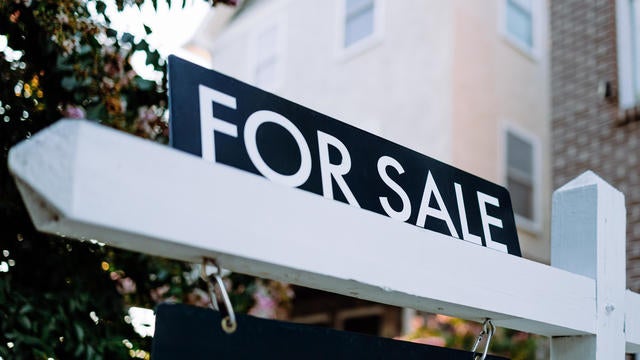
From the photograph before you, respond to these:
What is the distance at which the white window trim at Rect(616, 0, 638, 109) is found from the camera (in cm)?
710

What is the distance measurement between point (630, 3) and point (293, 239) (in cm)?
690

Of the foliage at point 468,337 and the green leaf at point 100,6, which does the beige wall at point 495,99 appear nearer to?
the foliage at point 468,337

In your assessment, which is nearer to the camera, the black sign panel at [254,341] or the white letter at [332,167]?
the black sign panel at [254,341]

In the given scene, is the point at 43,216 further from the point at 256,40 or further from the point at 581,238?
the point at 256,40

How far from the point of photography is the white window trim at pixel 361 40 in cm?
1088

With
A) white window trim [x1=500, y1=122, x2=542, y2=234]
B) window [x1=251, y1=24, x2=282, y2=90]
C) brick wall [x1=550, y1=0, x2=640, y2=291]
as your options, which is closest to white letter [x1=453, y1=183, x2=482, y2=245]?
brick wall [x1=550, y1=0, x2=640, y2=291]

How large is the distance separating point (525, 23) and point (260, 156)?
35.0 feet

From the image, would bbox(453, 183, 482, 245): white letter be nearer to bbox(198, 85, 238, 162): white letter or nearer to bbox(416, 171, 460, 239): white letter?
bbox(416, 171, 460, 239): white letter

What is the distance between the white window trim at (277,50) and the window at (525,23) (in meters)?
3.39

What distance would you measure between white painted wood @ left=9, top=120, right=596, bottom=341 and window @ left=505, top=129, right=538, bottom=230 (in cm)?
906

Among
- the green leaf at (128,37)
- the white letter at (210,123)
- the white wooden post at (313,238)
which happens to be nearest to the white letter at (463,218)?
the white wooden post at (313,238)

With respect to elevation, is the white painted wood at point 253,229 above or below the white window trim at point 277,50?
below

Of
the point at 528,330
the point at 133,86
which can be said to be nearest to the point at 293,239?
the point at 528,330

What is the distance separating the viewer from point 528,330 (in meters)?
1.81
